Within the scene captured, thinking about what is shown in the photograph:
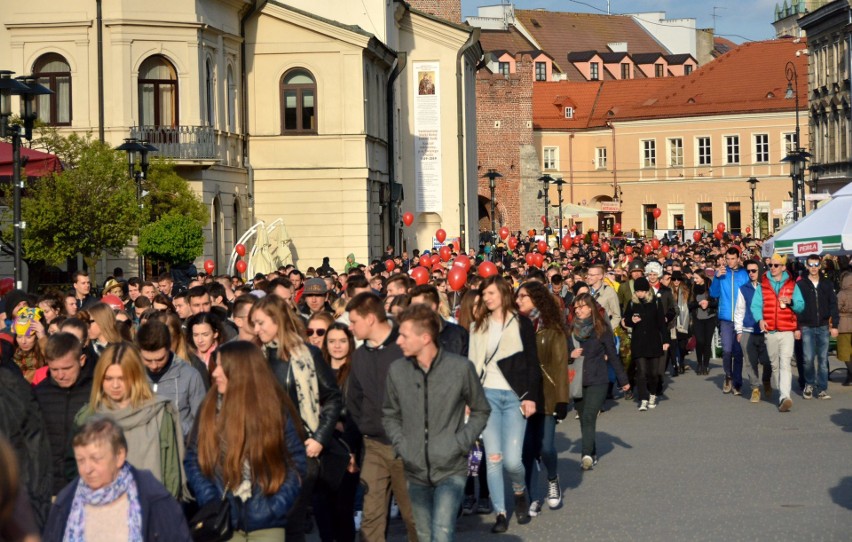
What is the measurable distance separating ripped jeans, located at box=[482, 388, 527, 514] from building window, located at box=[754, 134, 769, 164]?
87027mm

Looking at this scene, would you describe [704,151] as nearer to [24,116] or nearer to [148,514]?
[24,116]

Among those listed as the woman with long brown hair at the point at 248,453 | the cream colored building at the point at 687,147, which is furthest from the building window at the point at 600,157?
the woman with long brown hair at the point at 248,453

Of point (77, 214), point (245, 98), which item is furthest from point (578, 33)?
point (77, 214)

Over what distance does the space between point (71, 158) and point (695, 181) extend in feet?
227

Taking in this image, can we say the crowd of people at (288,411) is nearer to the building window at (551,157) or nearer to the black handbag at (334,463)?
the black handbag at (334,463)

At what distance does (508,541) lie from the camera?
1121 cm

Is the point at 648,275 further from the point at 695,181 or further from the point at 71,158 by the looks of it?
the point at 695,181

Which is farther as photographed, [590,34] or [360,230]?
[590,34]

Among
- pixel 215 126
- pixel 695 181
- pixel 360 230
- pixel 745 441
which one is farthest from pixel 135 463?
pixel 695 181

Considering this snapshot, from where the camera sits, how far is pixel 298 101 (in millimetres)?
44312

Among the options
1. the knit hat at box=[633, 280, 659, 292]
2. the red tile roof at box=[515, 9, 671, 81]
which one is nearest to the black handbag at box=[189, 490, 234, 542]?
the knit hat at box=[633, 280, 659, 292]

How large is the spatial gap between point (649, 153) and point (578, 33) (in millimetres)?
25630

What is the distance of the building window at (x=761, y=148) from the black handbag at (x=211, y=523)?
91.6m

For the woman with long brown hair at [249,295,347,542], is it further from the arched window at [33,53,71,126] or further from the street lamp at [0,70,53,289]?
the arched window at [33,53,71,126]
